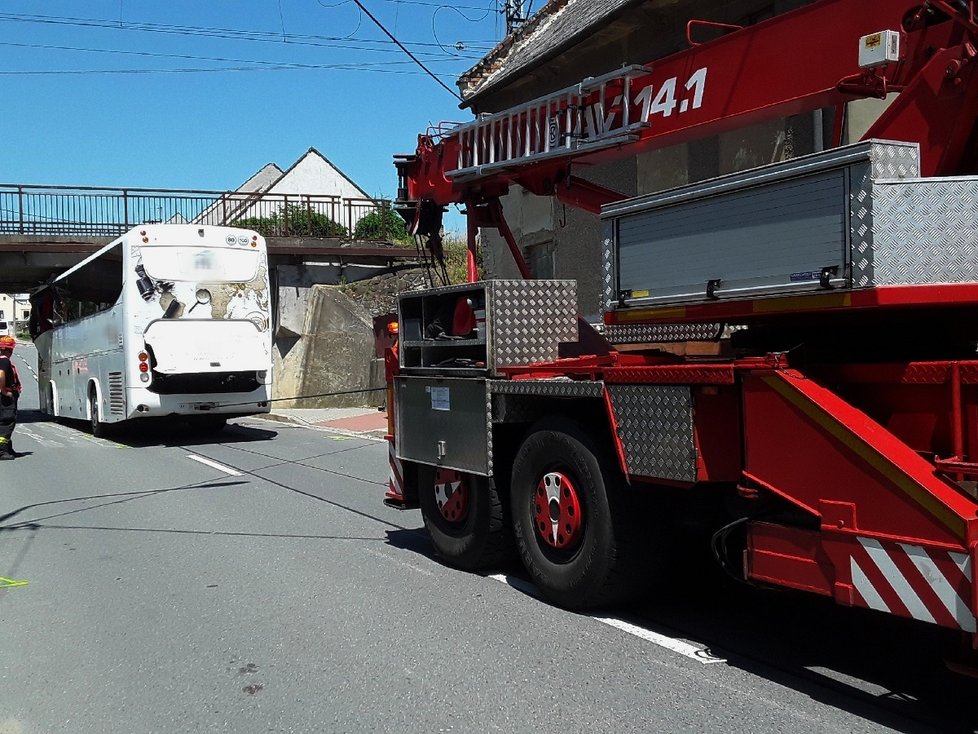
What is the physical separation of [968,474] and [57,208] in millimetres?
26714

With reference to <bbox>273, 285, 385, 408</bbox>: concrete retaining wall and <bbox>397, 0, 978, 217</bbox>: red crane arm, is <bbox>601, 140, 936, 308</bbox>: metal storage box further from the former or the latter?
<bbox>273, 285, 385, 408</bbox>: concrete retaining wall

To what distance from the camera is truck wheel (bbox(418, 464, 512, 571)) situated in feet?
21.5

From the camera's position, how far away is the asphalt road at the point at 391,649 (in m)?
4.32

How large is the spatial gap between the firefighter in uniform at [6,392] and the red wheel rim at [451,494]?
9534 mm

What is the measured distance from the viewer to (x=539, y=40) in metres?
19.0

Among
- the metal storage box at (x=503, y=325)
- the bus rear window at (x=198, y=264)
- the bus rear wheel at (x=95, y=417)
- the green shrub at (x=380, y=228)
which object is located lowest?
the bus rear wheel at (x=95, y=417)

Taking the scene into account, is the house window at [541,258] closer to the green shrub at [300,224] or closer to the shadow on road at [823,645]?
the green shrub at [300,224]

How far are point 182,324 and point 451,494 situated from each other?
34.6ft

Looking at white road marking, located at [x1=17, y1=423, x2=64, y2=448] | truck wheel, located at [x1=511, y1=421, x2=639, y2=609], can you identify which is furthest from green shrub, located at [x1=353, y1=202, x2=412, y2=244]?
truck wheel, located at [x1=511, y1=421, x2=639, y2=609]

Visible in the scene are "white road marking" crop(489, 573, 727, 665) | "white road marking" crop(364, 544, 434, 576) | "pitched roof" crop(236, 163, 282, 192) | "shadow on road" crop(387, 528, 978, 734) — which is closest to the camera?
"shadow on road" crop(387, 528, 978, 734)

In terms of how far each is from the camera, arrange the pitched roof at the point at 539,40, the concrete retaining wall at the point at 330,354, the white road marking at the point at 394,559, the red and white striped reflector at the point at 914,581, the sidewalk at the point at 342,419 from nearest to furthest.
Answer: the red and white striped reflector at the point at 914,581, the white road marking at the point at 394,559, the pitched roof at the point at 539,40, the sidewalk at the point at 342,419, the concrete retaining wall at the point at 330,354

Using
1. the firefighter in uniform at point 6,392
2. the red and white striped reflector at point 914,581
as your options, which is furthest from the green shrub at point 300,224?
the red and white striped reflector at point 914,581

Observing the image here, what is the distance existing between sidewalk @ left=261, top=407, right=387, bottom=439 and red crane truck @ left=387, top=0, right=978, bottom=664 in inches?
419

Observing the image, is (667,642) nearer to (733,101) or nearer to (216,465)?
(733,101)
